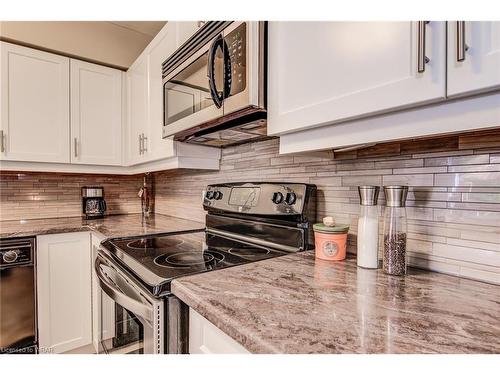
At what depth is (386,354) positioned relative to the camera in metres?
0.42

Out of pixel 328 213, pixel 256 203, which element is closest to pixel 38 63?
pixel 256 203

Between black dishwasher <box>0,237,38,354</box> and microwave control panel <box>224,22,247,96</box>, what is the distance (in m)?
1.47

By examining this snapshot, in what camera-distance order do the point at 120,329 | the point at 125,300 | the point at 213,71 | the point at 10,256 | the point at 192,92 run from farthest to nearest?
the point at 10,256
the point at 192,92
the point at 120,329
the point at 213,71
the point at 125,300

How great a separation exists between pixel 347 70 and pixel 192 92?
0.72 m

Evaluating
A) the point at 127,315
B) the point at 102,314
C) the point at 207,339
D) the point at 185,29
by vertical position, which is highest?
the point at 185,29

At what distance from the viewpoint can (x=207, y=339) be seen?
2.05 feet

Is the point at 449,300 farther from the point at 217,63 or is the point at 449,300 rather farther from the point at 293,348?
the point at 217,63

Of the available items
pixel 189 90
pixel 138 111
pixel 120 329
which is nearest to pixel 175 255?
pixel 120 329

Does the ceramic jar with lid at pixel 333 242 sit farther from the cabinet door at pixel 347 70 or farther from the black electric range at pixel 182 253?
the cabinet door at pixel 347 70

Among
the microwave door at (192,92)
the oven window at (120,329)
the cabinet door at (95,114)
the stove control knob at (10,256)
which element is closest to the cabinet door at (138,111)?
the cabinet door at (95,114)

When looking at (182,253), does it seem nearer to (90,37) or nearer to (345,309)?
(345,309)

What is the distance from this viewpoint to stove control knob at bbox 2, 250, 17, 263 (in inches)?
58.6

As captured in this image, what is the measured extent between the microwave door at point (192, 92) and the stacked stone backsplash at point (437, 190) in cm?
47

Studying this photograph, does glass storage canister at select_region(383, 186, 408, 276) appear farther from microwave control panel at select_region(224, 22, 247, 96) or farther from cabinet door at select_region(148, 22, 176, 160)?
cabinet door at select_region(148, 22, 176, 160)
